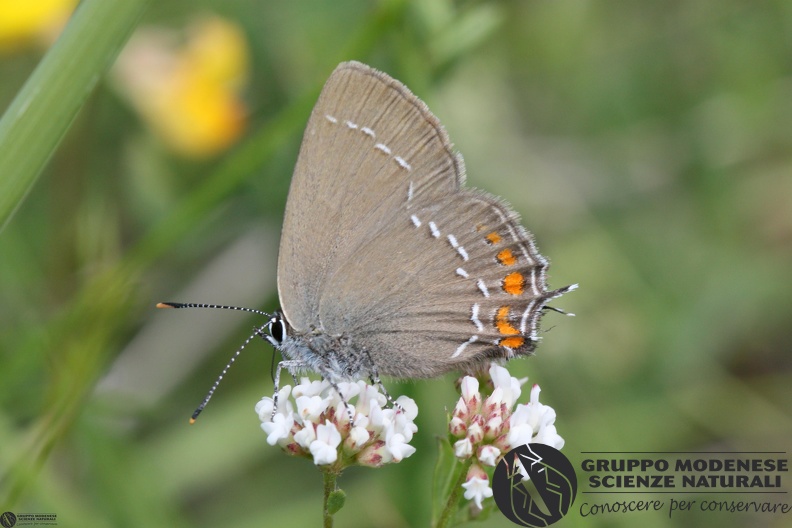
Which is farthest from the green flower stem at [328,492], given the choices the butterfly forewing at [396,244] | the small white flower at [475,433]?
the butterfly forewing at [396,244]

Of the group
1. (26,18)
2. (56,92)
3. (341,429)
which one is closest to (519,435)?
(341,429)

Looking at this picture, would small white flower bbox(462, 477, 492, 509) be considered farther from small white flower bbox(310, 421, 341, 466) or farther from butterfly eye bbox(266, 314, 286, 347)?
butterfly eye bbox(266, 314, 286, 347)

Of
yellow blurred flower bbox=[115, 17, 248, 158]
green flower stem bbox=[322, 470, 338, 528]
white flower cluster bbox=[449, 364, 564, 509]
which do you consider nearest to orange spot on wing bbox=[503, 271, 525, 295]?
white flower cluster bbox=[449, 364, 564, 509]

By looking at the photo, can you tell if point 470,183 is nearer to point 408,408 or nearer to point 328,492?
point 408,408

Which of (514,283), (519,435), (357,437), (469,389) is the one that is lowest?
(357,437)

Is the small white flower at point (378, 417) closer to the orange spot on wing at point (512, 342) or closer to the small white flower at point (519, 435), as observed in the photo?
the small white flower at point (519, 435)
